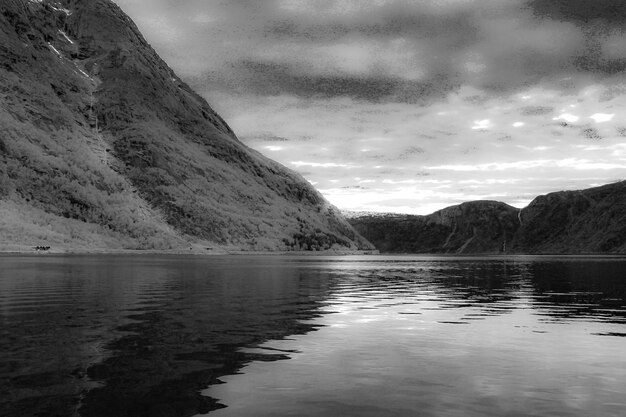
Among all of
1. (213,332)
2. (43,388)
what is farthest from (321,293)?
(43,388)

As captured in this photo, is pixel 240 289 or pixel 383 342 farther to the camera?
pixel 240 289

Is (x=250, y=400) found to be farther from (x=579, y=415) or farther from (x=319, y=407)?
(x=579, y=415)

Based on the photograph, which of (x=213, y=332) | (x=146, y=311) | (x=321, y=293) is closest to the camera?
(x=213, y=332)

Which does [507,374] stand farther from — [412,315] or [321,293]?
[321,293]

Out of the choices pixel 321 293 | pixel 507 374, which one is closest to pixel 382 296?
pixel 321 293

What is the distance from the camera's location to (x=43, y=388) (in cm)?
1493

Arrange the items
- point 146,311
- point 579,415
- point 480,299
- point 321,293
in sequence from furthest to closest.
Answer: point 321,293
point 480,299
point 146,311
point 579,415

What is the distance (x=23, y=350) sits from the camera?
20359 millimetres

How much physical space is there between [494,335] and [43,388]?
17910mm

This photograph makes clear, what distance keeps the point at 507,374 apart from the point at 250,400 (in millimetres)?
7759

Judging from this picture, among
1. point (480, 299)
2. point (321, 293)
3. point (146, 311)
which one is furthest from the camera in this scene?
point (321, 293)

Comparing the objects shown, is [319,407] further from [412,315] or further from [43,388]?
[412,315]

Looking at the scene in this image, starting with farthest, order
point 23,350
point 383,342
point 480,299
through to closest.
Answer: point 480,299
point 383,342
point 23,350

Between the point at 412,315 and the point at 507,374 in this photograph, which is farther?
the point at 412,315
